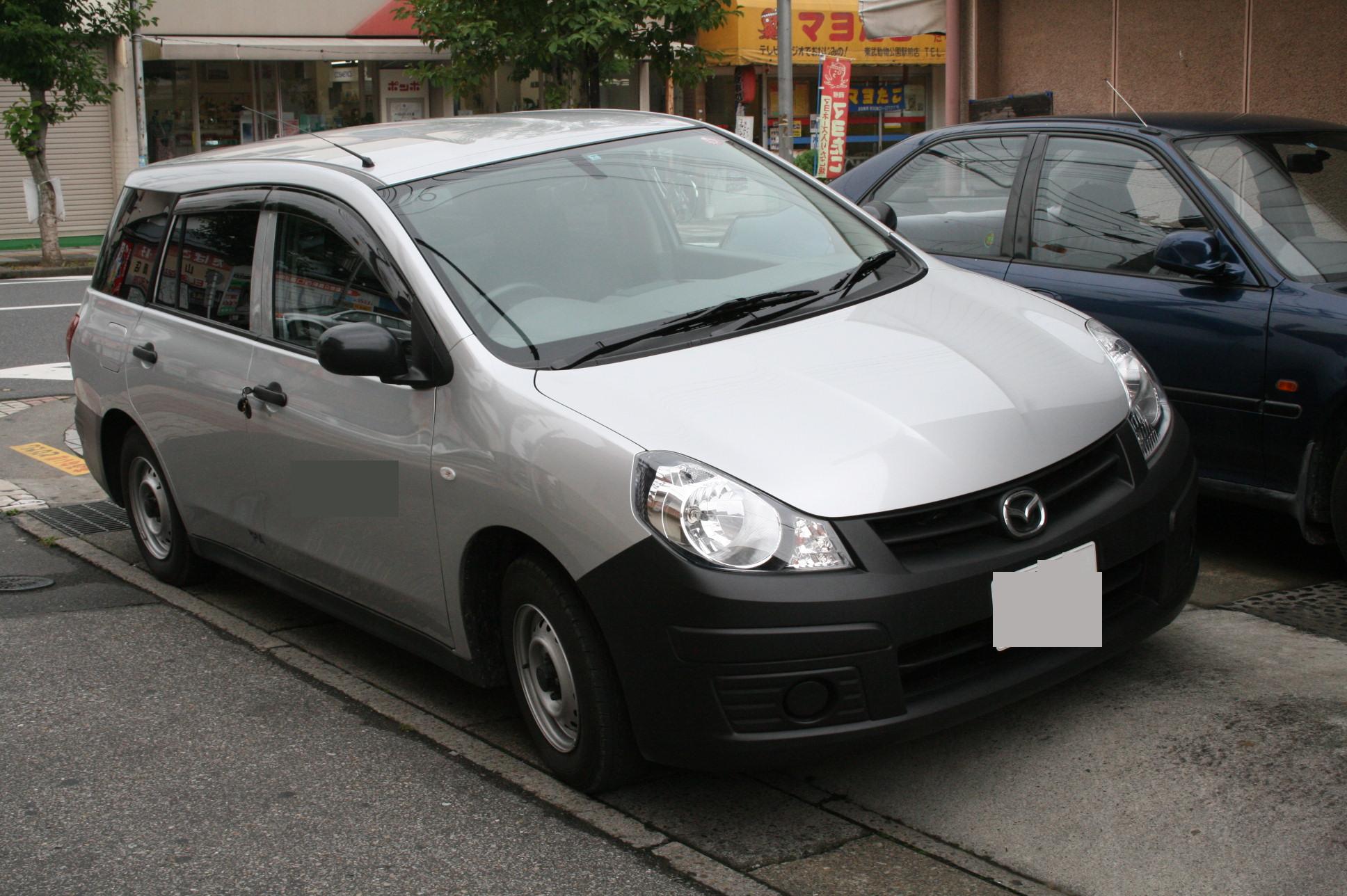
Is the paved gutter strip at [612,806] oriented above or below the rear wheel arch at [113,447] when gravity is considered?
below

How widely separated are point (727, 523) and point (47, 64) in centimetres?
1884

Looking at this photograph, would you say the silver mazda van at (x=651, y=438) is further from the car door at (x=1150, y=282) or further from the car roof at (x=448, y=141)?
the car door at (x=1150, y=282)

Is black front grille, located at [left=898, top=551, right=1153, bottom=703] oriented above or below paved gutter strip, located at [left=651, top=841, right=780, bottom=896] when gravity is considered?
above

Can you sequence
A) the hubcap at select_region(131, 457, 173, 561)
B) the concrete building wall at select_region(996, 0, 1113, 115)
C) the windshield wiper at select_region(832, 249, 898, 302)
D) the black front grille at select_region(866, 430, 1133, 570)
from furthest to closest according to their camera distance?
the concrete building wall at select_region(996, 0, 1113, 115)
the hubcap at select_region(131, 457, 173, 561)
the windshield wiper at select_region(832, 249, 898, 302)
the black front grille at select_region(866, 430, 1133, 570)

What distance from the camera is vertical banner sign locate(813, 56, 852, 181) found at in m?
17.4

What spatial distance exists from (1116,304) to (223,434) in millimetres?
3206

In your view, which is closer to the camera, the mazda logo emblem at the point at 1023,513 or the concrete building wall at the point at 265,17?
the mazda logo emblem at the point at 1023,513

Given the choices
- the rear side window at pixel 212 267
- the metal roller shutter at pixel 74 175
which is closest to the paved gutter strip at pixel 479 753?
the rear side window at pixel 212 267

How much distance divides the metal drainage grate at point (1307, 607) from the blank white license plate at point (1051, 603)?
135 centimetres

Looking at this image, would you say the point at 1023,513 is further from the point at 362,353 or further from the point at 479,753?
the point at 362,353

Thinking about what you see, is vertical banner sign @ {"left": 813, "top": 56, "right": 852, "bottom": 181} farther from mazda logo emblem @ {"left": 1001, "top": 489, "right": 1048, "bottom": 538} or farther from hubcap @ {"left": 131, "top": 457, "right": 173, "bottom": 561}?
mazda logo emblem @ {"left": 1001, "top": 489, "right": 1048, "bottom": 538}

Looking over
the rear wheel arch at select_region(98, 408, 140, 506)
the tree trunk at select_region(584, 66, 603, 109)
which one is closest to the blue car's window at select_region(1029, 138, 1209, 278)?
the rear wheel arch at select_region(98, 408, 140, 506)

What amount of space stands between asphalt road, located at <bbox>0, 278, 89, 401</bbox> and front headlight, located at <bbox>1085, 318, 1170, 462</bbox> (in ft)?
27.7

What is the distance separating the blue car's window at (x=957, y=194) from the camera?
5.91 metres
